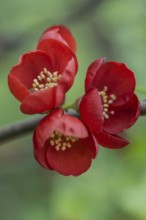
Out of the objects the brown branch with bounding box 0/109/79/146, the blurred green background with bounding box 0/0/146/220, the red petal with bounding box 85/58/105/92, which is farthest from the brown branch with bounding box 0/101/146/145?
the blurred green background with bounding box 0/0/146/220

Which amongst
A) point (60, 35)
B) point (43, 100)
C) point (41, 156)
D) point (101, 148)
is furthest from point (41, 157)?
point (101, 148)

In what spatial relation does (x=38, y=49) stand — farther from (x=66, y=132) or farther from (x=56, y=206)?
(x=56, y=206)

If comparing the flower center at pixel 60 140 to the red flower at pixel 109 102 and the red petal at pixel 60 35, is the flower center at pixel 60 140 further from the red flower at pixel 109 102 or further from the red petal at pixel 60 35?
the red petal at pixel 60 35

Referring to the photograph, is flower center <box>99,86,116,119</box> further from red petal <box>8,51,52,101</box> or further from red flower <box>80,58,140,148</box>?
red petal <box>8,51,52,101</box>

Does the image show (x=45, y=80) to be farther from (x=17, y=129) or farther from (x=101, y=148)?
(x=101, y=148)

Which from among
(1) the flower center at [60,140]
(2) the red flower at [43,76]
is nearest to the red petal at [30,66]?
(2) the red flower at [43,76]

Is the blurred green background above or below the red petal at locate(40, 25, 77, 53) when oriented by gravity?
below
